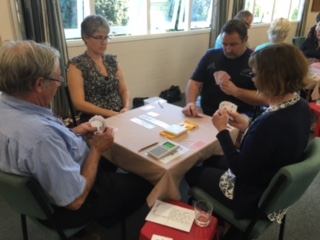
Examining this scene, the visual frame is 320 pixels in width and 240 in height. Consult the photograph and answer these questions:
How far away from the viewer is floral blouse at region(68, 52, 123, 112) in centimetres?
205

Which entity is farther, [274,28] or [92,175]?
[274,28]

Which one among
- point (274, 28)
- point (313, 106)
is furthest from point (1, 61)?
point (274, 28)

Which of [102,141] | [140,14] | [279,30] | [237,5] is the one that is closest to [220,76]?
[102,141]

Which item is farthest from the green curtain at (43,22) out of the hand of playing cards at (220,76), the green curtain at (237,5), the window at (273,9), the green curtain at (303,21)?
the green curtain at (303,21)

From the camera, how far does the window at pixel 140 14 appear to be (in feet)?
10.2

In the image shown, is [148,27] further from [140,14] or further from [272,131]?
[272,131]

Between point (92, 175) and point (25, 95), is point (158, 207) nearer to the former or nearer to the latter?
point (92, 175)

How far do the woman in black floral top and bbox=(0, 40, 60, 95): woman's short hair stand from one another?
92cm

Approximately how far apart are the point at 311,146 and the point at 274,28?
8.31 ft

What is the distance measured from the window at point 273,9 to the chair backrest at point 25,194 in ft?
17.6

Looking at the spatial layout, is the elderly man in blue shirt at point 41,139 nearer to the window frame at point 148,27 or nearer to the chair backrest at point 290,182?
the chair backrest at point 290,182

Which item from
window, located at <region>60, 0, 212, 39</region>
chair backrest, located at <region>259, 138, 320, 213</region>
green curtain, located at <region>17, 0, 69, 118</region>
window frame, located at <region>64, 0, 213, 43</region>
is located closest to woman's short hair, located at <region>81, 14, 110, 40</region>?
green curtain, located at <region>17, 0, 69, 118</region>

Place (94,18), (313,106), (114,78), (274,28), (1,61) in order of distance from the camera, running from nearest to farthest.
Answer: (1,61) < (94,18) < (114,78) < (313,106) < (274,28)

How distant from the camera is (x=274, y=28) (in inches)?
132
